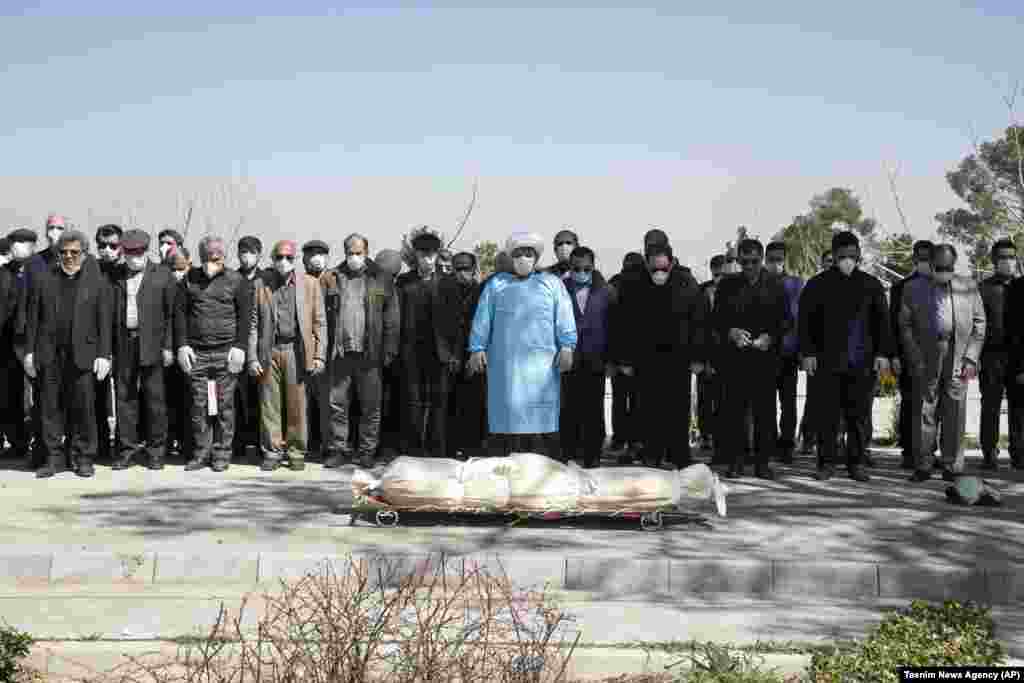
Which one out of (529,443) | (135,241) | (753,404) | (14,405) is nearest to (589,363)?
(753,404)

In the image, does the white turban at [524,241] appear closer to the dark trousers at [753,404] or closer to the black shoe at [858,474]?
the dark trousers at [753,404]

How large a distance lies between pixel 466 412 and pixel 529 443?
96.6 inches

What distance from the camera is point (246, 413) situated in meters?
13.5

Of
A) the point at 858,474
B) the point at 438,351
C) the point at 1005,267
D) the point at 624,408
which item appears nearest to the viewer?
the point at 858,474

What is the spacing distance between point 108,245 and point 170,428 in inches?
78.3

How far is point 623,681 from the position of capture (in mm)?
5289

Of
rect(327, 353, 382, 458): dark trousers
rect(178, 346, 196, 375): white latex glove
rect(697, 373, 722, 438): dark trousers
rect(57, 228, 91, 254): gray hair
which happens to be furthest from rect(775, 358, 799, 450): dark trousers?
rect(57, 228, 91, 254): gray hair

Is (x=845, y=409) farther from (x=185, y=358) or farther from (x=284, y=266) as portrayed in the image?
(x=185, y=358)

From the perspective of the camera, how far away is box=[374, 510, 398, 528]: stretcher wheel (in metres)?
9.28

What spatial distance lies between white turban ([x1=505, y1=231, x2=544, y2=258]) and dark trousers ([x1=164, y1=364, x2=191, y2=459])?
3672 millimetres

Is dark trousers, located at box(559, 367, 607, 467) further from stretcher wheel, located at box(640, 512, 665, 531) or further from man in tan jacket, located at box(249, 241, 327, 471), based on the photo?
stretcher wheel, located at box(640, 512, 665, 531)

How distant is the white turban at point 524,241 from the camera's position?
35.4ft

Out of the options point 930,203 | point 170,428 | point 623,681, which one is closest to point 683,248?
point 930,203

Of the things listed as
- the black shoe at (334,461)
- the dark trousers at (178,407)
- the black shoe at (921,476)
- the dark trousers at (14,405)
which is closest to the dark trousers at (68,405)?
the dark trousers at (178,407)
